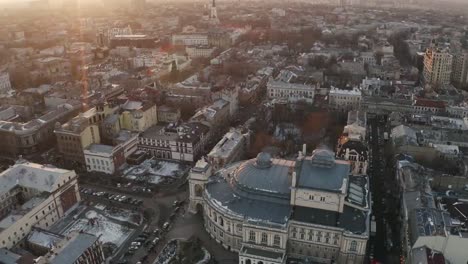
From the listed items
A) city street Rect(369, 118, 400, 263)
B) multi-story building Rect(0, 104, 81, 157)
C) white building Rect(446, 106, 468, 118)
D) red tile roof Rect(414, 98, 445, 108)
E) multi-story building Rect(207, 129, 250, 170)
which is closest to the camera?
city street Rect(369, 118, 400, 263)

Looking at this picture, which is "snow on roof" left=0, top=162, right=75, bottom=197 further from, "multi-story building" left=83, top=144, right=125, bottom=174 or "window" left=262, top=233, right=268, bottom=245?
"window" left=262, top=233, right=268, bottom=245

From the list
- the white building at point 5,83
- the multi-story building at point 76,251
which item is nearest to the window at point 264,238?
the multi-story building at point 76,251

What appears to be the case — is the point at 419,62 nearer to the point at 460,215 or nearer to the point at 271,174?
the point at 460,215

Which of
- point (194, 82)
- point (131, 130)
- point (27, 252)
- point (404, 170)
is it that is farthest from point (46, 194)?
point (194, 82)

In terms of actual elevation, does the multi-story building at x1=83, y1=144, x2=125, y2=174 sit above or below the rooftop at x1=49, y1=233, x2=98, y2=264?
below

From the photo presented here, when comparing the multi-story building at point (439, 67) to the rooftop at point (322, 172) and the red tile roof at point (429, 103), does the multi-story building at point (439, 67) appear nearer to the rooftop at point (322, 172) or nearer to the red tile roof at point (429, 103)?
the red tile roof at point (429, 103)

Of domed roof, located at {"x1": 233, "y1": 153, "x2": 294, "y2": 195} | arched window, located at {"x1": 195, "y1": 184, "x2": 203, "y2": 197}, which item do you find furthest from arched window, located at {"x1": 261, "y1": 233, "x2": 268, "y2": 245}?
arched window, located at {"x1": 195, "y1": 184, "x2": 203, "y2": 197}

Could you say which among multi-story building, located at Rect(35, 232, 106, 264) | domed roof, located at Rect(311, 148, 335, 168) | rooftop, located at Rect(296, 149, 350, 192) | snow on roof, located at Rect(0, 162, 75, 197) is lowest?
multi-story building, located at Rect(35, 232, 106, 264)
